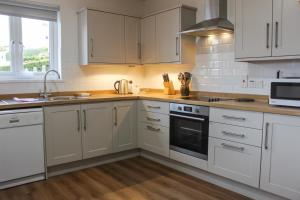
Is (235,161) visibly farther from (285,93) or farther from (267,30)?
(267,30)

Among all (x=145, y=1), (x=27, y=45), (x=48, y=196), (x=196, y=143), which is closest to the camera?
(x=48, y=196)

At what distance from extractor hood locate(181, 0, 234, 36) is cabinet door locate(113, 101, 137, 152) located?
1.27 meters

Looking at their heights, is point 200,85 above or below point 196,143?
above

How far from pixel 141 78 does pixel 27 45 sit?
72.2 inches

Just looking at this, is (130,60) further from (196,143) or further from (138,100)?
(196,143)

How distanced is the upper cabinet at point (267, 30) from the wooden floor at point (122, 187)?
1441 mm

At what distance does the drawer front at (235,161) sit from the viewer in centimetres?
247

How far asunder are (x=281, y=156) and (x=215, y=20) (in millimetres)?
1639

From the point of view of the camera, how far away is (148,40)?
4.02 meters

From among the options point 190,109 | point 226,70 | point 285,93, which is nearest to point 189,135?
point 190,109

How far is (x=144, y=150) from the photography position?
3.89 meters

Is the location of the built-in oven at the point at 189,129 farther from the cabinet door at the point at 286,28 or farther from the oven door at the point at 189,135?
the cabinet door at the point at 286,28

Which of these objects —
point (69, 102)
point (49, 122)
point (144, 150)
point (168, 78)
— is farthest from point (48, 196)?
point (168, 78)

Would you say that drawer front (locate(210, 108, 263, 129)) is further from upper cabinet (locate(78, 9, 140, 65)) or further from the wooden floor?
upper cabinet (locate(78, 9, 140, 65))
